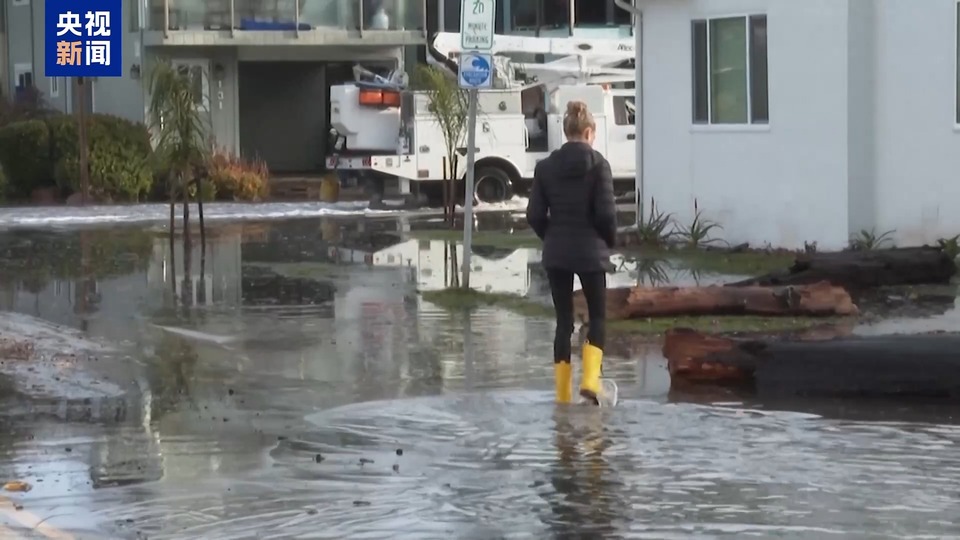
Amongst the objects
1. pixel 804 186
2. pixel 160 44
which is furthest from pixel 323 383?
pixel 160 44

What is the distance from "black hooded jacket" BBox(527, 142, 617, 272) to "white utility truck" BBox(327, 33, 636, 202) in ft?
58.6

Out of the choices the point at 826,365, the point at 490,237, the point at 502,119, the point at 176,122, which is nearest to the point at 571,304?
the point at 826,365

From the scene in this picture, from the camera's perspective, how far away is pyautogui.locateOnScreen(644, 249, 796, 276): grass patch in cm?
1773

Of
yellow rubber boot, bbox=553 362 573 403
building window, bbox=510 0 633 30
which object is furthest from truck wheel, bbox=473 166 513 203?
yellow rubber boot, bbox=553 362 573 403

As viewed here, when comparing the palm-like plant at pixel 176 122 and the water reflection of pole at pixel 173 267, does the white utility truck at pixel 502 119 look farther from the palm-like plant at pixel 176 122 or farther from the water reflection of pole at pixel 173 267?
the palm-like plant at pixel 176 122

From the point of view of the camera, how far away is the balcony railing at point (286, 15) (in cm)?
3372

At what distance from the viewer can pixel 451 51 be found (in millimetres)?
30781

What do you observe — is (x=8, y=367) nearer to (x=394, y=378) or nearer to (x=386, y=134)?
(x=394, y=378)

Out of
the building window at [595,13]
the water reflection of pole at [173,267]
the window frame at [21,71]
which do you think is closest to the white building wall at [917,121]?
the water reflection of pole at [173,267]

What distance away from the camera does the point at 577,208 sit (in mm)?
10023

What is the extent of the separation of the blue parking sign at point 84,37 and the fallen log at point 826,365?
24167mm

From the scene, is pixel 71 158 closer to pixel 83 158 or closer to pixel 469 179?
pixel 83 158

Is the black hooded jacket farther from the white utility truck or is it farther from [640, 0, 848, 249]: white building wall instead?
the white utility truck

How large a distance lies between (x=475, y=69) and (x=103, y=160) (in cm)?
1616
